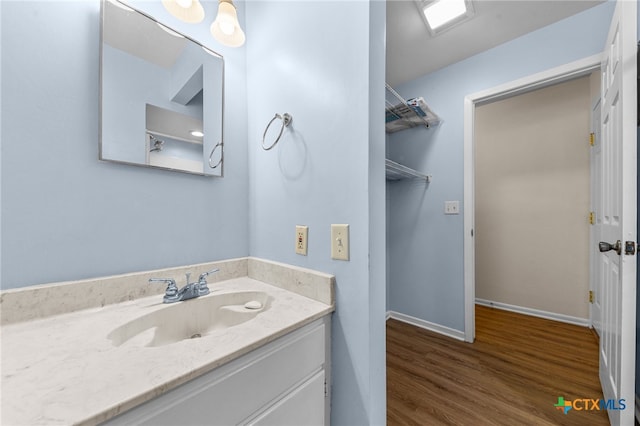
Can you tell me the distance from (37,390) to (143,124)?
33.5 inches

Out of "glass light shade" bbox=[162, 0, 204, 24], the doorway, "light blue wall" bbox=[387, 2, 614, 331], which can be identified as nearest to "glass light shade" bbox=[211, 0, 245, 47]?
"glass light shade" bbox=[162, 0, 204, 24]

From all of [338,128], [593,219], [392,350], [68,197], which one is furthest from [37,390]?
[593,219]

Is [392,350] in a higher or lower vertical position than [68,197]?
lower

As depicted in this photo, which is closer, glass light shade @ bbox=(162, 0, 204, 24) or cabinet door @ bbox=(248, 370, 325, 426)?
cabinet door @ bbox=(248, 370, 325, 426)

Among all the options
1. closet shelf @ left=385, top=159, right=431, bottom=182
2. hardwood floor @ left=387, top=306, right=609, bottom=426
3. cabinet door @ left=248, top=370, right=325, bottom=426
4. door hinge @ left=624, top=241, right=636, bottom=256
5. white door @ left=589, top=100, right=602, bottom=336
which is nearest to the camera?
cabinet door @ left=248, top=370, right=325, bottom=426

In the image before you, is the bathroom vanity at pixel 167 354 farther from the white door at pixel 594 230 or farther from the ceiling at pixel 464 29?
the white door at pixel 594 230

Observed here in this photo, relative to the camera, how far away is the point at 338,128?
0.88 meters

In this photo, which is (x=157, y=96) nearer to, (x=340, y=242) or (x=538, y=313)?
(x=340, y=242)

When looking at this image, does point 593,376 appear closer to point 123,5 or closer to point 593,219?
point 593,219

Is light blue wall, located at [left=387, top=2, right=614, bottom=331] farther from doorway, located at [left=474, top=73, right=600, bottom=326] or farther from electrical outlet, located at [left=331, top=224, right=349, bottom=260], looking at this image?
electrical outlet, located at [left=331, top=224, right=349, bottom=260]

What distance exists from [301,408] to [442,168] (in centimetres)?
211

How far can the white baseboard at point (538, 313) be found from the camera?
2.30 metres

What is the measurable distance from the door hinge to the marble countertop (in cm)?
122

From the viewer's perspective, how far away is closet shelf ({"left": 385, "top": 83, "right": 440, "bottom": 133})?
190 cm
